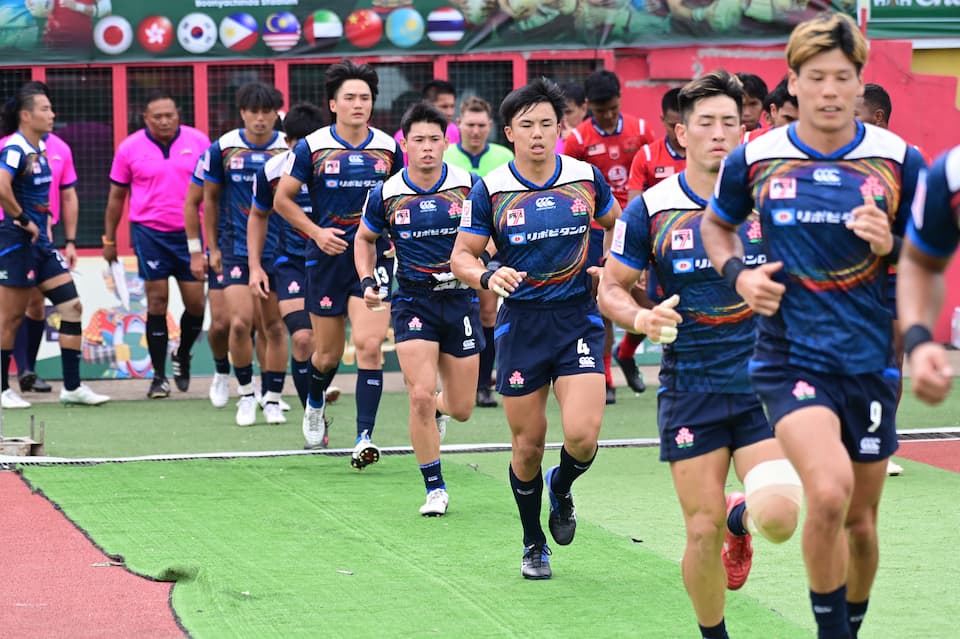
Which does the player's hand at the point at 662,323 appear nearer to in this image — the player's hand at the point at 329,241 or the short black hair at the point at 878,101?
the short black hair at the point at 878,101

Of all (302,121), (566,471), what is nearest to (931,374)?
(566,471)

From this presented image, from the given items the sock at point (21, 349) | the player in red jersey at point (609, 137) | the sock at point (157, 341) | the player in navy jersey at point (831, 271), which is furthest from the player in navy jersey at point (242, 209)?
the player in navy jersey at point (831, 271)

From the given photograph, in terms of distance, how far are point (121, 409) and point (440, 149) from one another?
5.79 metres

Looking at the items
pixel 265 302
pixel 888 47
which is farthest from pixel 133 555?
pixel 888 47

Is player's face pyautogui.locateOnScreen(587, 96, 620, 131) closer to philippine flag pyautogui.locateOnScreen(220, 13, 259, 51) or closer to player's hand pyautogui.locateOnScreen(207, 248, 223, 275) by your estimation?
player's hand pyautogui.locateOnScreen(207, 248, 223, 275)

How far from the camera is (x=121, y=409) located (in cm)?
1406

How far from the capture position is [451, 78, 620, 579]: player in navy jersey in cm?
743

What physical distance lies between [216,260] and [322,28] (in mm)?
3583

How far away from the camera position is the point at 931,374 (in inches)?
171

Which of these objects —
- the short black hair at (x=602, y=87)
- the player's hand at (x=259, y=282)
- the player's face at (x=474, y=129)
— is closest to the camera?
the player's hand at (x=259, y=282)

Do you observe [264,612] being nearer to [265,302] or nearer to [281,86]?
[265,302]

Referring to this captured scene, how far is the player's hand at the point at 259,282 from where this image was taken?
38.4 feet

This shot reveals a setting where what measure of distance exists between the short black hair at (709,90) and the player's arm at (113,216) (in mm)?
9220

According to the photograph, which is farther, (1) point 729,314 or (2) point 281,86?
(2) point 281,86
